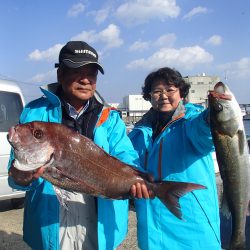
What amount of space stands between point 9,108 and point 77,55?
5257 mm

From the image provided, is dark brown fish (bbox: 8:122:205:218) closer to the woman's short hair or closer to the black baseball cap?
the black baseball cap

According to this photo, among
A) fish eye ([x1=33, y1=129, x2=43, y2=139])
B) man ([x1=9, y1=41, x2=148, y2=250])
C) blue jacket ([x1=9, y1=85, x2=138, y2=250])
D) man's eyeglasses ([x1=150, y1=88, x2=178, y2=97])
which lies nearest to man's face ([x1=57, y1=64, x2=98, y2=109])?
man ([x1=9, y1=41, x2=148, y2=250])

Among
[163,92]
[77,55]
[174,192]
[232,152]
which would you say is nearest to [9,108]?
[163,92]

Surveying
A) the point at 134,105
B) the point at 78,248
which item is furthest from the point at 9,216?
the point at 134,105

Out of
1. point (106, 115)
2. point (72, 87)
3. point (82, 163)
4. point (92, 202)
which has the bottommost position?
point (92, 202)

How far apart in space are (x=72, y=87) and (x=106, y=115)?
1.37 feet

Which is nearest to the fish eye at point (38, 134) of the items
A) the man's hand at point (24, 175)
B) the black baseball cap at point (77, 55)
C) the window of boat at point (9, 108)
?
the man's hand at point (24, 175)

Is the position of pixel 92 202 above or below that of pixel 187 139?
below

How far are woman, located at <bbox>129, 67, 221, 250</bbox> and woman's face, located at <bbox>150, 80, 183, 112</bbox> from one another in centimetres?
1

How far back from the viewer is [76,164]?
10.6 ft

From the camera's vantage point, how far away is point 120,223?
142 inches

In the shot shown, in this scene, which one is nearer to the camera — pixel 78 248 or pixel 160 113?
pixel 78 248

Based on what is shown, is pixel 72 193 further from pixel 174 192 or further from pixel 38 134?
pixel 174 192

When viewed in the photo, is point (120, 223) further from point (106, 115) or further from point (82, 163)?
point (106, 115)
